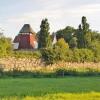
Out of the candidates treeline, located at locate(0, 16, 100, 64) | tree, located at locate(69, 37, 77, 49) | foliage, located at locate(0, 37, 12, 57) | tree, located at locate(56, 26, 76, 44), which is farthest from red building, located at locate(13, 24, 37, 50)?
foliage, located at locate(0, 37, 12, 57)

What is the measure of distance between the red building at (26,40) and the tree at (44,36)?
20423 millimetres

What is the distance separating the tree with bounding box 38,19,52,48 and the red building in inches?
804

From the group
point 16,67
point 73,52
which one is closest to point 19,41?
point 73,52

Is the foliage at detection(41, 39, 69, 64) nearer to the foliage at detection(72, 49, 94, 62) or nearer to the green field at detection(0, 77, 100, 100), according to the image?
the foliage at detection(72, 49, 94, 62)

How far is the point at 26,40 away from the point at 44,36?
79.5 ft

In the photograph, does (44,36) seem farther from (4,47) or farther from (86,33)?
(4,47)

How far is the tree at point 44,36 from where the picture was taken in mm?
84688

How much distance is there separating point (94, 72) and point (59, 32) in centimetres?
6633

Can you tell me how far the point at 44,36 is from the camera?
85.0 meters

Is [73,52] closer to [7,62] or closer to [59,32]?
→ [7,62]

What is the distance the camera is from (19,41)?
359 feet

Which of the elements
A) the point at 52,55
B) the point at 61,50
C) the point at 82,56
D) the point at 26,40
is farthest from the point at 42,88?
the point at 26,40

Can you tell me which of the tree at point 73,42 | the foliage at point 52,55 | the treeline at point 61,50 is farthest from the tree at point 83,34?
the foliage at point 52,55

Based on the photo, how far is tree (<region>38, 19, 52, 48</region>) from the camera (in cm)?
8469
